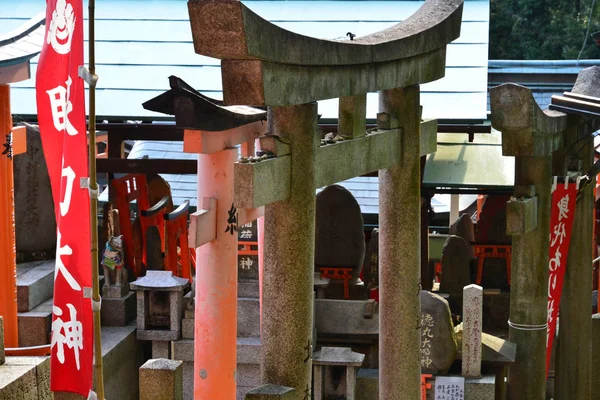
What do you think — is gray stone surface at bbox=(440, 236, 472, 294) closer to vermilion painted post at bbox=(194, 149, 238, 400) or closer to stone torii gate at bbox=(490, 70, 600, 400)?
stone torii gate at bbox=(490, 70, 600, 400)

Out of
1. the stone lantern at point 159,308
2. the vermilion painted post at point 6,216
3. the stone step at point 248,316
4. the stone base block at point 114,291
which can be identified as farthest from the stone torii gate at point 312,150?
the stone base block at point 114,291

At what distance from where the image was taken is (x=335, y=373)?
1034 cm

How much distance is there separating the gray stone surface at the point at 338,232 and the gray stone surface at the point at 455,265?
51.7 inches

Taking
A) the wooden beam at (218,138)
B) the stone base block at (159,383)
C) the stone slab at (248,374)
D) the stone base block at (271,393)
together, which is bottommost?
the stone slab at (248,374)

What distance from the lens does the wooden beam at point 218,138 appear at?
8.30 metres

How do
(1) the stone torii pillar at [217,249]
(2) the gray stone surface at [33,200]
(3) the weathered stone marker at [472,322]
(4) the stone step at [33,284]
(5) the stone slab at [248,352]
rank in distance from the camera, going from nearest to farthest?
(1) the stone torii pillar at [217,249] → (3) the weathered stone marker at [472,322] → (5) the stone slab at [248,352] → (4) the stone step at [33,284] → (2) the gray stone surface at [33,200]

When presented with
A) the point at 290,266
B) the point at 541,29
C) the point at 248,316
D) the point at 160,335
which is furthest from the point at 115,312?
the point at 541,29

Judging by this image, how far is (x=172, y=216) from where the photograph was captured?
1239cm

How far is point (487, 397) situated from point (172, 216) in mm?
3930

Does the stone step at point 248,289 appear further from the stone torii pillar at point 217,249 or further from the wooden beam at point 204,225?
the wooden beam at point 204,225

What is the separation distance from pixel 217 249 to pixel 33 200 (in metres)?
4.58

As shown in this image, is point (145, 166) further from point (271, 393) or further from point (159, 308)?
point (271, 393)

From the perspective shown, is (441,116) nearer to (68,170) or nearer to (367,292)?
(367,292)

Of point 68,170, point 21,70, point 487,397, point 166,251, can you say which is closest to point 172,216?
point 166,251
